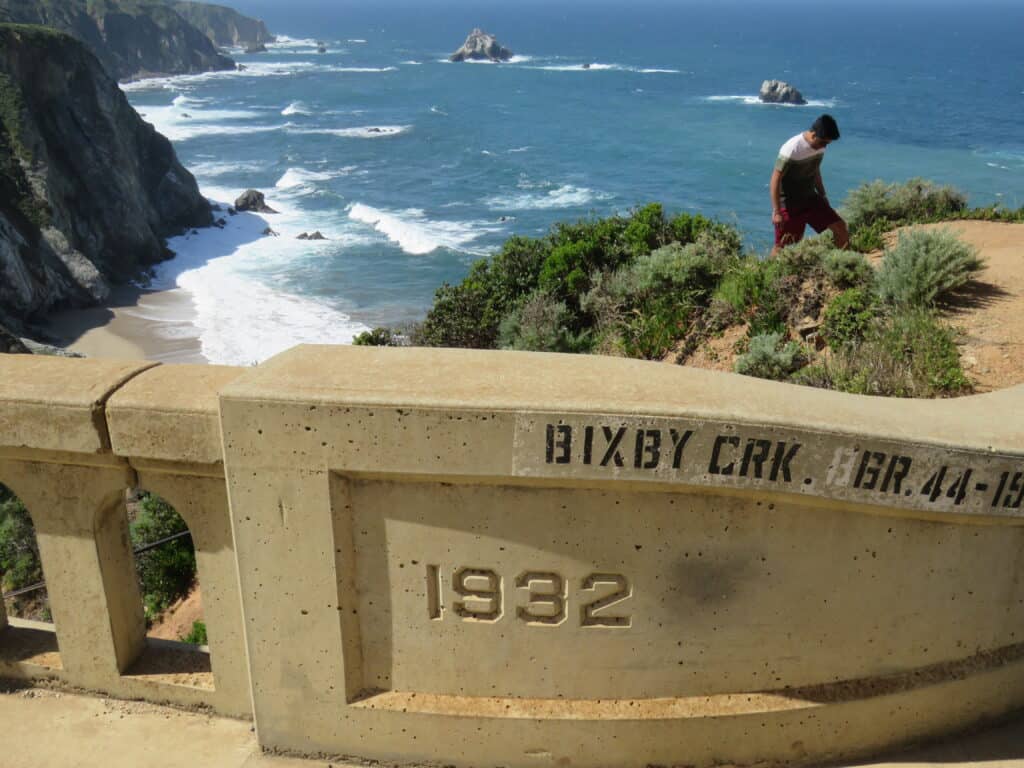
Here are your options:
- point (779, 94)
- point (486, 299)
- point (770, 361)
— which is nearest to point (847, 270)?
point (770, 361)

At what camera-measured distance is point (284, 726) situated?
400 cm

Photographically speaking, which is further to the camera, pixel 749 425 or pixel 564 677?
pixel 564 677

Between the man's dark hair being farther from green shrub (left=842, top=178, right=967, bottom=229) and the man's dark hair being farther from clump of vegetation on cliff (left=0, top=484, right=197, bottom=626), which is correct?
clump of vegetation on cliff (left=0, top=484, right=197, bottom=626)

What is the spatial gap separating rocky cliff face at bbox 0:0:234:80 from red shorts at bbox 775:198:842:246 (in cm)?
10174

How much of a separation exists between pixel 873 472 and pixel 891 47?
566 ft

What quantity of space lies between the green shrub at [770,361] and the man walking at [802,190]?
1.76 metres

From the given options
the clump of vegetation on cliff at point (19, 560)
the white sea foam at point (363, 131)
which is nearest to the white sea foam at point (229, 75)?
the white sea foam at point (363, 131)

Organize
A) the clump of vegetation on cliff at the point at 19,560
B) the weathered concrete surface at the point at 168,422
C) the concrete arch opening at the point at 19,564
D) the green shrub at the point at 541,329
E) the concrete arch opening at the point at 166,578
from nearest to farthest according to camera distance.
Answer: the weathered concrete surface at the point at 168,422
the green shrub at the point at 541,329
the concrete arch opening at the point at 166,578
the concrete arch opening at the point at 19,564
the clump of vegetation on cliff at the point at 19,560

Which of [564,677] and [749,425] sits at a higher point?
[749,425]

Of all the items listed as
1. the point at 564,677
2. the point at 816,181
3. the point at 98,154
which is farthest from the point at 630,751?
the point at 98,154

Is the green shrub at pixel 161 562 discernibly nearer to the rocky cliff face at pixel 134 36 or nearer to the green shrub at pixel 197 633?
the green shrub at pixel 197 633

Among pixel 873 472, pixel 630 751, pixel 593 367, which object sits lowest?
pixel 630 751

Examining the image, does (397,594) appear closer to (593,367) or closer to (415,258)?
(593,367)

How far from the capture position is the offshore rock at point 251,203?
185 feet
